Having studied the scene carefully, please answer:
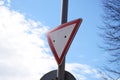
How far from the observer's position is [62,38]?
4.38 metres

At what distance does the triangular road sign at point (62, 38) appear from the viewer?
430 cm

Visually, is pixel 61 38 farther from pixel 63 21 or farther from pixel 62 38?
pixel 63 21

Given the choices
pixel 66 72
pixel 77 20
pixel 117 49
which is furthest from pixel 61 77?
pixel 117 49

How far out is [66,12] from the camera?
4496 millimetres

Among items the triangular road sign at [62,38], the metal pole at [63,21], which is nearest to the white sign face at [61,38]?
the triangular road sign at [62,38]

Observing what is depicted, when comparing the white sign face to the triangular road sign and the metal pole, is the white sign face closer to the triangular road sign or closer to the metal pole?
the triangular road sign

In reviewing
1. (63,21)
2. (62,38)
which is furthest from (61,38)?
(63,21)

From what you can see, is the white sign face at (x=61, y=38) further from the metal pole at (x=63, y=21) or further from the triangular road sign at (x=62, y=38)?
the metal pole at (x=63, y=21)

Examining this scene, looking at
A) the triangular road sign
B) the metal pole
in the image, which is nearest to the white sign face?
the triangular road sign

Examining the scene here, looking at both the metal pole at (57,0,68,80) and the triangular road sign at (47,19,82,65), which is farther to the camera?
the triangular road sign at (47,19,82,65)

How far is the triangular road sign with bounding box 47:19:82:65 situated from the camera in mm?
4301

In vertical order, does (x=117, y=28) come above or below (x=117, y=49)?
above

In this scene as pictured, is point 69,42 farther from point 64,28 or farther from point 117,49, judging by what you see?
point 117,49

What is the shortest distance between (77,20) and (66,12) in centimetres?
23
